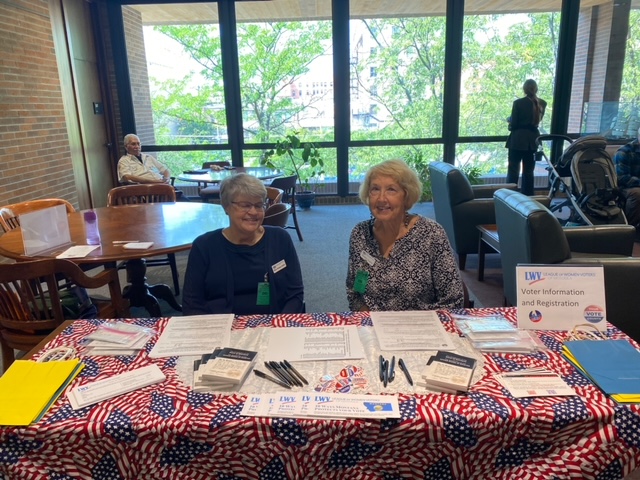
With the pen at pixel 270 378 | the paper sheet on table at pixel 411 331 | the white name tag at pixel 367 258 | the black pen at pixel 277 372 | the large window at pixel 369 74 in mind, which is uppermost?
the large window at pixel 369 74

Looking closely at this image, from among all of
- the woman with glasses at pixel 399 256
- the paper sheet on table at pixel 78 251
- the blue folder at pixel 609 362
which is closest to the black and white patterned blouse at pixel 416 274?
the woman with glasses at pixel 399 256

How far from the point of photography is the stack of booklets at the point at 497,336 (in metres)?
1.33

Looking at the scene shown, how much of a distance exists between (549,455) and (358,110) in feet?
20.0

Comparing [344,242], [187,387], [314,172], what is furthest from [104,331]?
[314,172]

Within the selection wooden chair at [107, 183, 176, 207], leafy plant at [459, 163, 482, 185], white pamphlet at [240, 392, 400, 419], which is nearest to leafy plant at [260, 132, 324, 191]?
leafy plant at [459, 163, 482, 185]

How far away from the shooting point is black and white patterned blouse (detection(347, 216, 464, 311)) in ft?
6.25

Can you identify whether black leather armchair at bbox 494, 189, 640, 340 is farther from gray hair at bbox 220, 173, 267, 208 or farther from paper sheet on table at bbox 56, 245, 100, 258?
paper sheet on table at bbox 56, 245, 100, 258

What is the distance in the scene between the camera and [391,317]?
154 cm

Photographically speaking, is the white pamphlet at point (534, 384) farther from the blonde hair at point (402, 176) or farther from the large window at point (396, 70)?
→ the large window at point (396, 70)

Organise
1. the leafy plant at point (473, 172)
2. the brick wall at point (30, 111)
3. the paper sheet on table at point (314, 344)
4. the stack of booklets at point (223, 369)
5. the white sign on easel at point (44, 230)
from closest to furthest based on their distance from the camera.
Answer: the stack of booklets at point (223, 369)
the paper sheet on table at point (314, 344)
the white sign on easel at point (44, 230)
the brick wall at point (30, 111)
the leafy plant at point (473, 172)

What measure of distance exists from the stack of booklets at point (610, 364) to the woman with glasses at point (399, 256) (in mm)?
607

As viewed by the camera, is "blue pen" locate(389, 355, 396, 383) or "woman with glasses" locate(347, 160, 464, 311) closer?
"blue pen" locate(389, 355, 396, 383)

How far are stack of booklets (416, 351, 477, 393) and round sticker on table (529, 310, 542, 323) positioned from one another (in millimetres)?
323

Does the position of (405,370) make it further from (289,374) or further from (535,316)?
(535,316)
